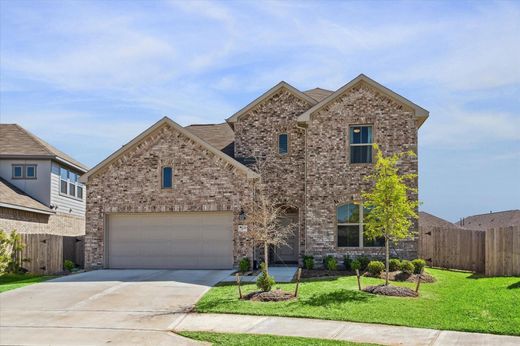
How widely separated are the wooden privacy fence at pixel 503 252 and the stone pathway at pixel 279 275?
22.8ft

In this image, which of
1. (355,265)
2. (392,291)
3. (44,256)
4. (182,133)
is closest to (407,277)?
(355,265)

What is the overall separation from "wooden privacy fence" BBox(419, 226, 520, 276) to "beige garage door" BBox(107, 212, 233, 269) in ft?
26.1

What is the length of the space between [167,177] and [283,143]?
16.1 feet

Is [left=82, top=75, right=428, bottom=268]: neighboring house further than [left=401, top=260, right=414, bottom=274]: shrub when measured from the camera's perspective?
Yes

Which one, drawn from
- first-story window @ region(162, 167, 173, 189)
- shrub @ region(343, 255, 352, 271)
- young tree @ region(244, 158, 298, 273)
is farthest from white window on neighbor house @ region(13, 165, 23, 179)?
shrub @ region(343, 255, 352, 271)

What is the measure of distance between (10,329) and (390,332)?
27.3ft

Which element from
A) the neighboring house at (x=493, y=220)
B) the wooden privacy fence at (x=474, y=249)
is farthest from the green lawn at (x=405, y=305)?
the neighboring house at (x=493, y=220)

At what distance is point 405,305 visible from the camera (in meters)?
14.5

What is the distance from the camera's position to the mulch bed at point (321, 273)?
20.2 metres

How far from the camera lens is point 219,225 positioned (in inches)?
901

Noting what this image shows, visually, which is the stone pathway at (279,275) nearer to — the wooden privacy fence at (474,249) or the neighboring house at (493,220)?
the wooden privacy fence at (474,249)

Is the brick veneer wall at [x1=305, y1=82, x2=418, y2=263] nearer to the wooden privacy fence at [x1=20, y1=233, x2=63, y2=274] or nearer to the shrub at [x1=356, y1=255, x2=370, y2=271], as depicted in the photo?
the shrub at [x1=356, y1=255, x2=370, y2=271]

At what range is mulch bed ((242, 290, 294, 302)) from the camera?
50.7 feet

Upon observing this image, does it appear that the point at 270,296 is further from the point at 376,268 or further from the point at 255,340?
the point at 376,268
